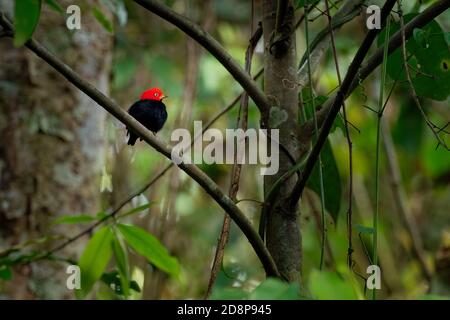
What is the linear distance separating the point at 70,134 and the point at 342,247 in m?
2.31

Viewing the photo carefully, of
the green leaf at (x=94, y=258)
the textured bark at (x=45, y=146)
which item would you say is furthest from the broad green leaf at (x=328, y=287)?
the textured bark at (x=45, y=146)

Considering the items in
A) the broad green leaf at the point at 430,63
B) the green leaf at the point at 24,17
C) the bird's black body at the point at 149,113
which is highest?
the bird's black body at the point at 149,113

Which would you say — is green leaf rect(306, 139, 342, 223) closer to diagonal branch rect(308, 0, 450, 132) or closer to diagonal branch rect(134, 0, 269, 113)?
diagonal branch rect(308, 0, 450, 132)

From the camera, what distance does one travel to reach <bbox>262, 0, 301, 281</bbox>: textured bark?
1.65 m

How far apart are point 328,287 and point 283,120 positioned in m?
0.79

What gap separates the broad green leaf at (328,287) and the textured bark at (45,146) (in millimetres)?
1898

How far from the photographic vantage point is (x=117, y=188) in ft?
11.1

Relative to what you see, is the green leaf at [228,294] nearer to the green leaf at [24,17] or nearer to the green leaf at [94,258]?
the green leaf at [24,17]

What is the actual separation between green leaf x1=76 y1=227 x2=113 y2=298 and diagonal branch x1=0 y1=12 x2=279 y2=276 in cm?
68

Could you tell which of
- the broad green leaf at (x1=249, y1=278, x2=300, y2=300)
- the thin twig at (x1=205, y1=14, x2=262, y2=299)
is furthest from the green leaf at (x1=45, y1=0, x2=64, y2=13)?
the broad green leaf at (x1=249, y1=278, x2=300, y2=300)

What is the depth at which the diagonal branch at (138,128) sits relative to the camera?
138cm

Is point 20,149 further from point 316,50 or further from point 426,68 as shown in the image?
point 426,68

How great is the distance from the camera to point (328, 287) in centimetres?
98
